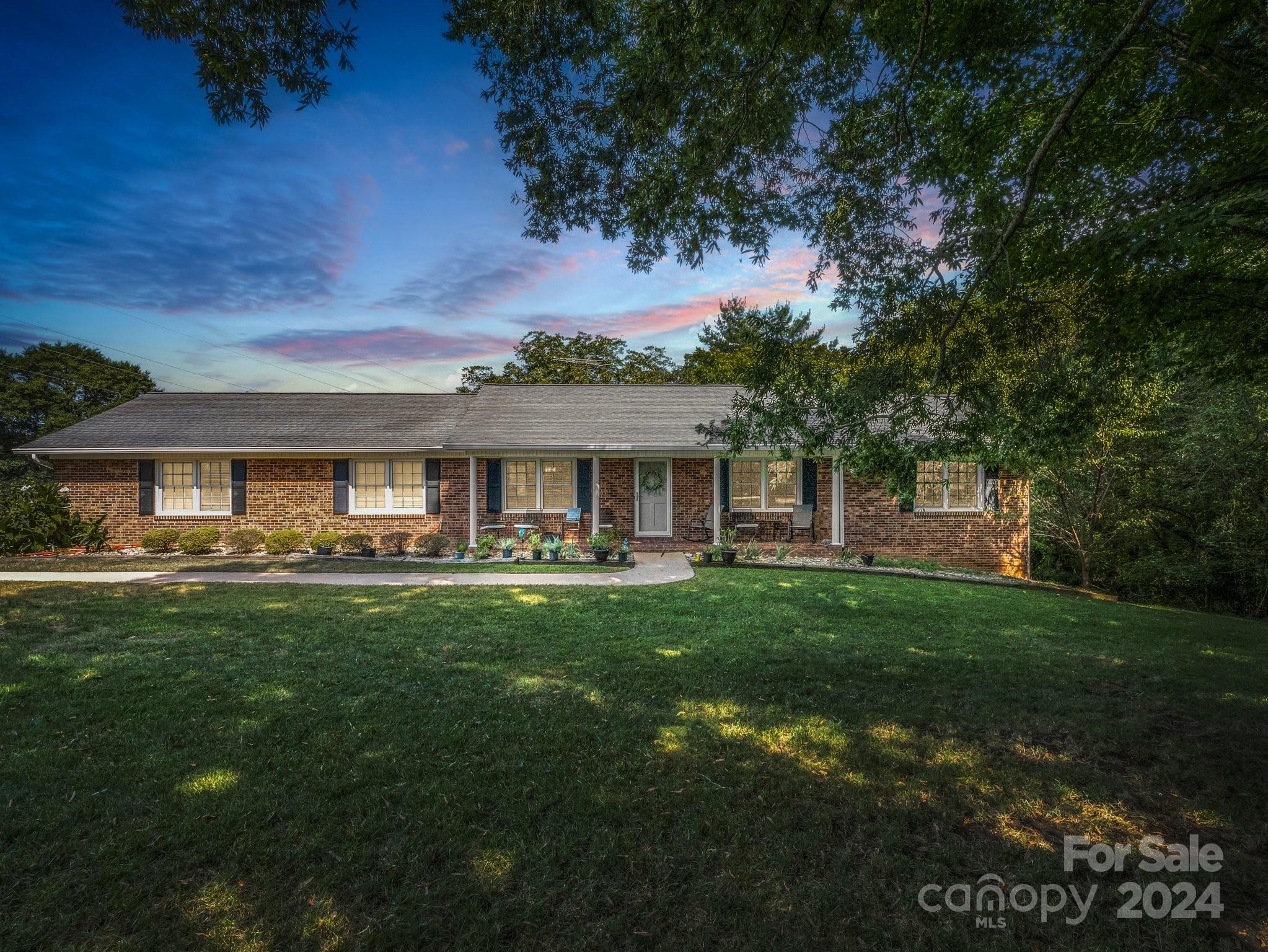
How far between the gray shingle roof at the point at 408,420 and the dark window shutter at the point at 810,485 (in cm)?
250

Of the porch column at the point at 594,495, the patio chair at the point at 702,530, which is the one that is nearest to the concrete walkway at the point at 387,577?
the porch column at the point at 594,495

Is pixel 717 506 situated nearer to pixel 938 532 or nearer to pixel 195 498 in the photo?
pixel 938 532

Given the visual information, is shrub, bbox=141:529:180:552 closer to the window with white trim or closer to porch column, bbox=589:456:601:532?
porch column, bbox=589:456:601:532

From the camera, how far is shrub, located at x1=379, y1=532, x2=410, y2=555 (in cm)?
1369

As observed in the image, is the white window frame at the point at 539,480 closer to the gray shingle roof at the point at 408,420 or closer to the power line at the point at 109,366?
the gray shingle roof at the point at 408,420

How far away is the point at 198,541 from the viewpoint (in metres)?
13.2

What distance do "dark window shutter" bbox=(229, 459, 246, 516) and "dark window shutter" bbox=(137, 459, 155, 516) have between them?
2007 mm

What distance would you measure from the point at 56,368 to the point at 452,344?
2319 cm

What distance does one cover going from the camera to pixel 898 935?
2182mm

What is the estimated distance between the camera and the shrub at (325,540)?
13.6 metres

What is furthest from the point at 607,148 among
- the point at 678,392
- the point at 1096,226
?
the point at 678,392

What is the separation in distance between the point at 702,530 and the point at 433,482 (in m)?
7.01

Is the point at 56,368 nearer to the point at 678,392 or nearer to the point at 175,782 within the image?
the point at 678,392

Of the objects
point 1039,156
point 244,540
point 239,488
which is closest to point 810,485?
point 1039,156
